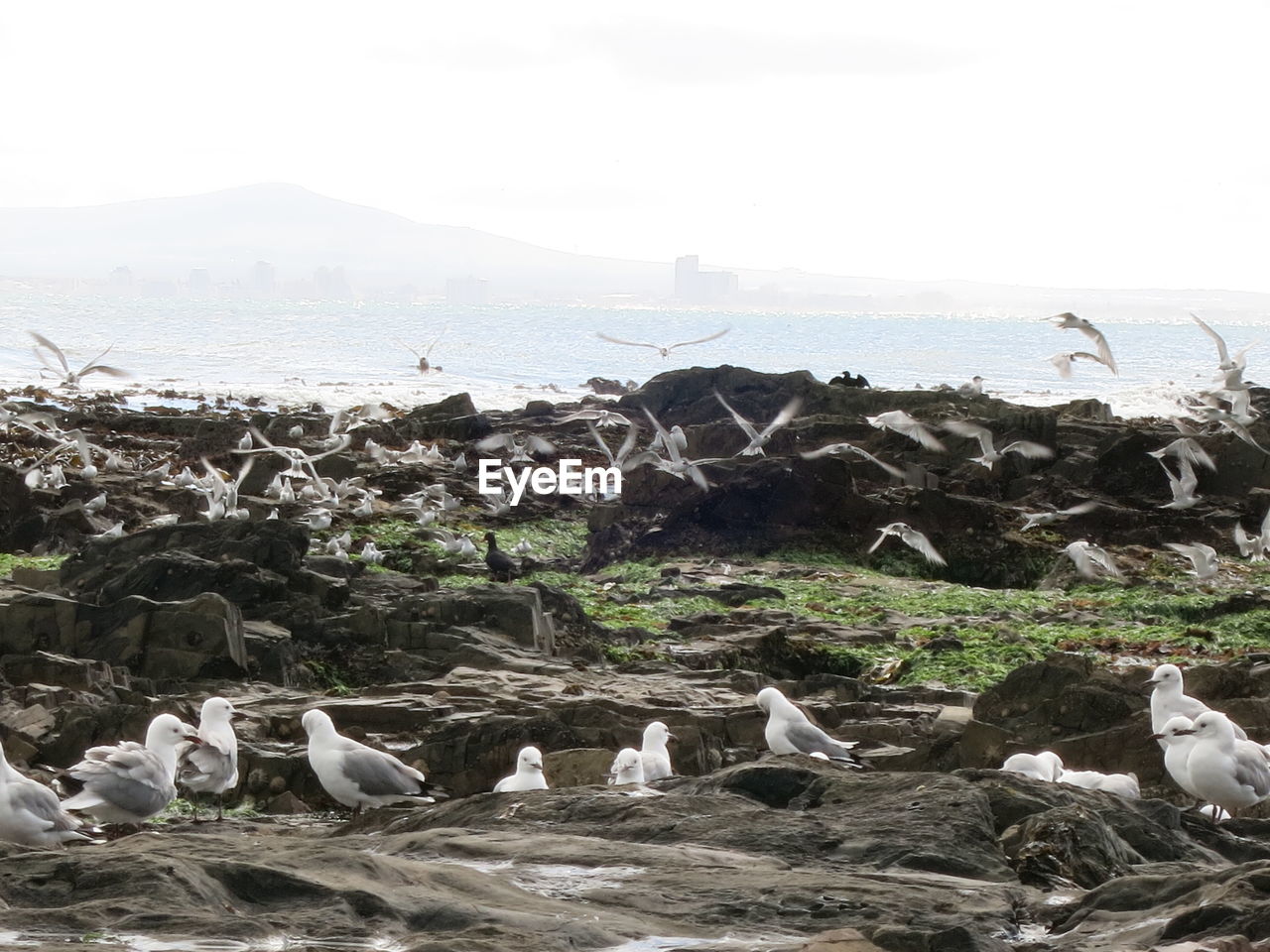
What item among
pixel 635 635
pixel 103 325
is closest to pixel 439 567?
pixel 635 635

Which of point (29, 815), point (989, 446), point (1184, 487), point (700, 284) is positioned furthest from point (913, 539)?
point (700, 284)

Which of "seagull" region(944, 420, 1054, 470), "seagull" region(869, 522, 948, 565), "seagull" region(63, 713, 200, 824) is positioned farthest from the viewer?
"seagull" region(944, 420, 1054, 470)

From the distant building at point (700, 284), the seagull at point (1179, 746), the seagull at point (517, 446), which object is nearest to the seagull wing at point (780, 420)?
the seagull at point (517, 446)

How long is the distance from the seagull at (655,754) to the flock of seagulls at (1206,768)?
6.61ft

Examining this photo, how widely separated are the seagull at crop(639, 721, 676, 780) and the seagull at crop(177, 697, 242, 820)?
8.22 feet

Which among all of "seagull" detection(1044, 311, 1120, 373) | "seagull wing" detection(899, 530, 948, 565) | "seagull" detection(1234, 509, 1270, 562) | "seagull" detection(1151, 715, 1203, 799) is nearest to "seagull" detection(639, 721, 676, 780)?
"seagull" detection(1151, 715, 1203, 799)

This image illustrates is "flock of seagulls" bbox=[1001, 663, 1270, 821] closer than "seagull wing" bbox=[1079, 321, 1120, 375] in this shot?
Yes

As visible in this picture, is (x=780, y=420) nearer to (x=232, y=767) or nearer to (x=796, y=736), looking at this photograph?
(x=796, y=736)

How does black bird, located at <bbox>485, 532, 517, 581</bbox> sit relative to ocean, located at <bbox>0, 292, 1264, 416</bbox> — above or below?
below

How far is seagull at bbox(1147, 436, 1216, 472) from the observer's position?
2290 centimetres

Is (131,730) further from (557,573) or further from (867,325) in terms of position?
(867,325)

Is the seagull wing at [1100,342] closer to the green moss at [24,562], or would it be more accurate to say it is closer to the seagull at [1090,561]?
the seagull at [1090,561]

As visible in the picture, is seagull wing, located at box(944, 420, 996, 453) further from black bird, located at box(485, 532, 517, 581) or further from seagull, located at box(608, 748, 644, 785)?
seagull, located at box(608, 748, 644, 785)

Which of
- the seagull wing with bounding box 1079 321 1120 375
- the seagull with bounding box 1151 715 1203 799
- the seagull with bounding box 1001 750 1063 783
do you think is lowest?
the seagull with bounding box 1001 750 1063 783
